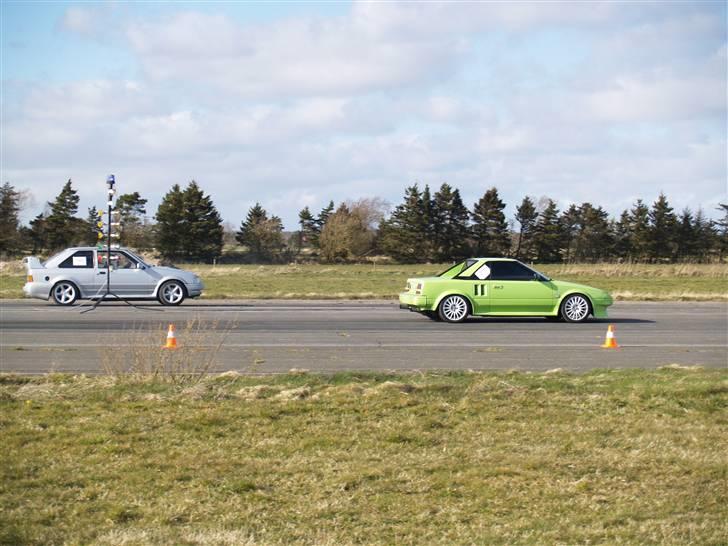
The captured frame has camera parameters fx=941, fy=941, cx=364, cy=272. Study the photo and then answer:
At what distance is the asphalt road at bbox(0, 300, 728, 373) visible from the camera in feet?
43.4

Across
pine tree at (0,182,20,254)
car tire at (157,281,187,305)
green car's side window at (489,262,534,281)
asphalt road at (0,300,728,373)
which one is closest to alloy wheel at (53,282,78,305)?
asphalt road at (0,300,728,373)

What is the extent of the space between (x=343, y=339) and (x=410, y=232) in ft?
221

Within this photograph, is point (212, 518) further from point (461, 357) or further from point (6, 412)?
point (461, 357)

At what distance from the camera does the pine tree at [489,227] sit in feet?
271

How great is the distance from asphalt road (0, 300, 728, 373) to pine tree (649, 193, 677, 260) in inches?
2323

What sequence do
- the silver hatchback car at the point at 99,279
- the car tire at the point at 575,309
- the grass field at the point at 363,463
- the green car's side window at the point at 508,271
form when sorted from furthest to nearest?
the silver hatchback car at the point at 99,279 < the green car's side window at the point at 508,271 < the car tire at the point at 575,309 < the grass field at the point at 363,463

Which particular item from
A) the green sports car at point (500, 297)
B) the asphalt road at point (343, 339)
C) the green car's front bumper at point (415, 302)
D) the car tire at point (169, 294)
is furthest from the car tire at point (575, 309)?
the car tire at point (169, 294)

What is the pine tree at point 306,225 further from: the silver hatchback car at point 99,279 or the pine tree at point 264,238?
the silver hatchback car at point 99,279

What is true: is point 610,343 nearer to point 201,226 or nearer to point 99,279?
point 99,279

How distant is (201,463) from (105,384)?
380 cm

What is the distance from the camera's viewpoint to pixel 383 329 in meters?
18.6

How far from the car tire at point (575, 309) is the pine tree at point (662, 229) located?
6354 centimetres

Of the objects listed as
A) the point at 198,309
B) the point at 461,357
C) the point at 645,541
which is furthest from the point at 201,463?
the point at 198,309

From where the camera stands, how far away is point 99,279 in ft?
80.7
